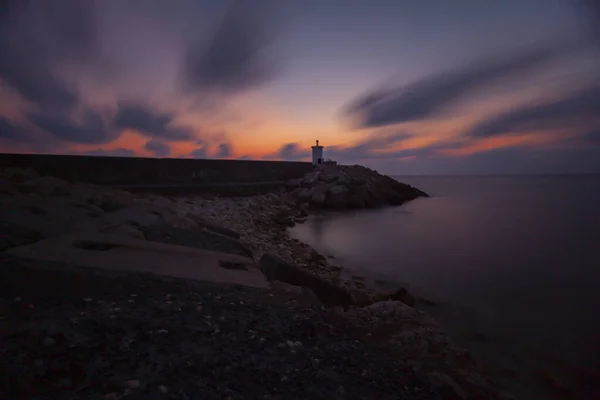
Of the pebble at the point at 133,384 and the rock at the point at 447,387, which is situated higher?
the pebble at the point at 133,384

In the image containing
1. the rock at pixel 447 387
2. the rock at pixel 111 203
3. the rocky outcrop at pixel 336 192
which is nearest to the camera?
the rock at pixel 447 387

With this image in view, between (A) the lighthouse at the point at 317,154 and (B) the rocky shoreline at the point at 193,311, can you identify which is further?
(A) the lighthouse at the point at 317,154

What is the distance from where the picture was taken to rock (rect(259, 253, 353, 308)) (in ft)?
11.9

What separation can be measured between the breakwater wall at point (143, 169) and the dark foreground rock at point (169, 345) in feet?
33.2

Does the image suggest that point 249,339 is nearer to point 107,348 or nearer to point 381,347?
point 107,348

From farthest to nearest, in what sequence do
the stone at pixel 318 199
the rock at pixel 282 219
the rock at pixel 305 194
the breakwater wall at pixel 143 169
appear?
the rock at pixel 305 194 → the stone at pixel 318 199 → the rock at pixel 282 219 → the breakwater wall at pixel 143 169

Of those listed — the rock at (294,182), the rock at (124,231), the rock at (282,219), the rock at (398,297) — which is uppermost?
the rock at (294,182)

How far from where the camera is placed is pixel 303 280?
3627mm

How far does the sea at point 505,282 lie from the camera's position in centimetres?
344

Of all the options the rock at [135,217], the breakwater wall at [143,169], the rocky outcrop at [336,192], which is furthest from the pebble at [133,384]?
the rocky outcrop at [336,192]

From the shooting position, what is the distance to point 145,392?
1.47 metres

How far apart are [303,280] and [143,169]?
39.7ft

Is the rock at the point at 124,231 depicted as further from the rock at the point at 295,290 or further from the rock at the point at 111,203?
the rock at the point at 295,290

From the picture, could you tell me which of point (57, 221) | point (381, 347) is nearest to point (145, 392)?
point (381, 347)
